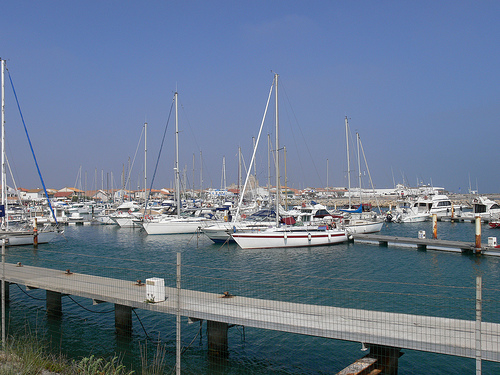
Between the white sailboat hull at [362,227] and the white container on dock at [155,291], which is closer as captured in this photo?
the white container on dock at [155,291]

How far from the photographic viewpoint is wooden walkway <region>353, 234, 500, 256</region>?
87.2ft

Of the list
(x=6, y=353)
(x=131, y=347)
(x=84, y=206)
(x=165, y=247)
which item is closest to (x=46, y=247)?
(x=165, y=247)

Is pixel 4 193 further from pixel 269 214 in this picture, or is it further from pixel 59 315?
pixel 269 214

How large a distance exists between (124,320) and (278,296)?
6.47m

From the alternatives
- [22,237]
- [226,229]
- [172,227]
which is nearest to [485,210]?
[226,229]

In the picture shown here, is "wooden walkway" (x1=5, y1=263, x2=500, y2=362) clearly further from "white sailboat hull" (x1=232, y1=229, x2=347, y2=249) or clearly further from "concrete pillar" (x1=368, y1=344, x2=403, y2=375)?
"white sailboat hull" (x1=232, y1=229, x2=347, y2=249)

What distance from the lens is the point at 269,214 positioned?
37.9 meters

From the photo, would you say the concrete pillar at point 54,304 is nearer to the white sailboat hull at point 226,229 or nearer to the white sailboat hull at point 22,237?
the white sailboat hull at point 226,229

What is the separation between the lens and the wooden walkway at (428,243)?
2658 centimetres

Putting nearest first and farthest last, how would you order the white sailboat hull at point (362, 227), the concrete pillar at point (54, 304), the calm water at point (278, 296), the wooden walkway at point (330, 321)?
the wooden walkway at point (330, 321)
the calm water at point (278, 296)
the concrete pillar at point (54, 304)
the white sailboat hull at point (362, 227)

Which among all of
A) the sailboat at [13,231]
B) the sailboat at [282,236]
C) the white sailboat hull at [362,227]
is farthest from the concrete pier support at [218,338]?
the white sailboat hull at [362,227]

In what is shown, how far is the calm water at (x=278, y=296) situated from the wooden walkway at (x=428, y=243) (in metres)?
0.70

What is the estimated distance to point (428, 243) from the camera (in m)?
29.8

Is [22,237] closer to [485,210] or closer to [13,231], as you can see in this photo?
[13,231]
